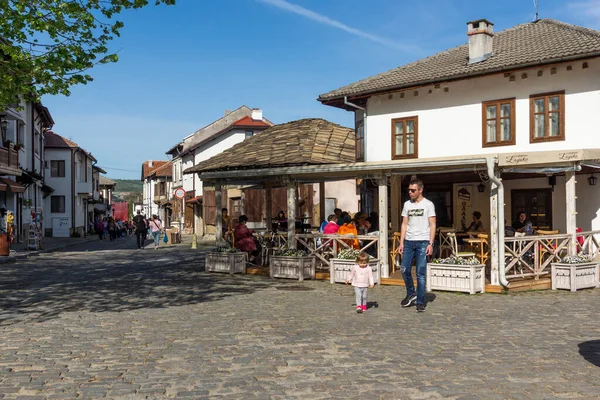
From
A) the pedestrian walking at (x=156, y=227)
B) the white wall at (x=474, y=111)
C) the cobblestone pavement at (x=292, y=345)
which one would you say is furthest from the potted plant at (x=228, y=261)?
the pedestrian walking at (x=156, y=227)

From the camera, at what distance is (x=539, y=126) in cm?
1449

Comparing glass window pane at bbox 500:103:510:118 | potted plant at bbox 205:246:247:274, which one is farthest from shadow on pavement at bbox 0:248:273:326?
glass window pane at bbox 500:103:510:118

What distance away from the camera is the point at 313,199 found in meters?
32.9

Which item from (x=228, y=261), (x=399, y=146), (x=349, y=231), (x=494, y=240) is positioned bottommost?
(x=228, y=261)

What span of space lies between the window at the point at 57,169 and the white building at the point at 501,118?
117 ft

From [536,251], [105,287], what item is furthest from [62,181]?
[536,251]

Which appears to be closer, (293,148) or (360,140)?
(293,148)

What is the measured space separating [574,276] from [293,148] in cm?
745

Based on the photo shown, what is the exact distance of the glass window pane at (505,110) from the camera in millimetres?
14773

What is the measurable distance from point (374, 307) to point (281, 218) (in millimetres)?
9803

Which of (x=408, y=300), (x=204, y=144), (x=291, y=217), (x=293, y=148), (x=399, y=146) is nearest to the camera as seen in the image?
(x=408, y=300)

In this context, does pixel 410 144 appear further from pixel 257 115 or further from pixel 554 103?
pixel 257 115

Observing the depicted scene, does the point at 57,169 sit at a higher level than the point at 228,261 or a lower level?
higher

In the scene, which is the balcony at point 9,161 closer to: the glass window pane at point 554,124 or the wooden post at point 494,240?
the wooden post at point 494,240
